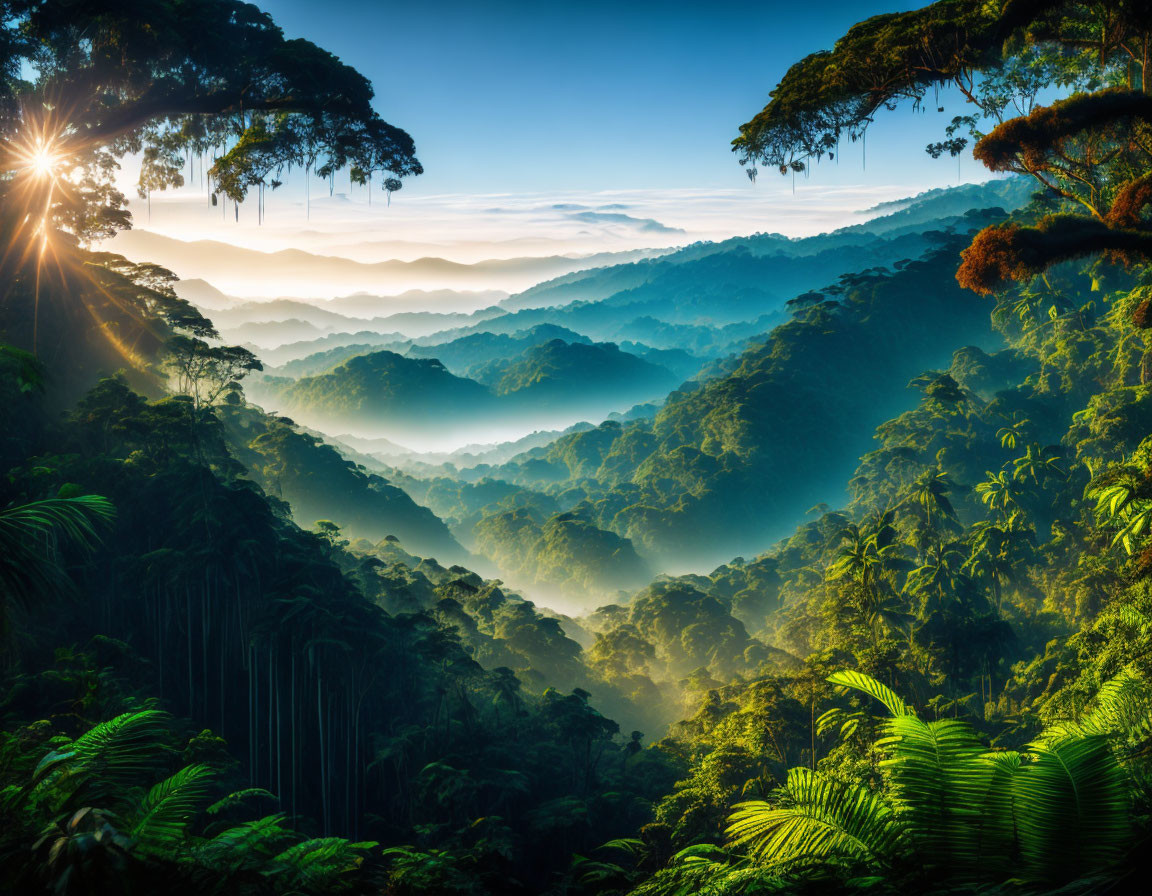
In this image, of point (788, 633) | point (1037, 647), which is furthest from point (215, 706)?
point (1037, 647)

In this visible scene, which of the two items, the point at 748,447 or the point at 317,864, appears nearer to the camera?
the point at 317,864

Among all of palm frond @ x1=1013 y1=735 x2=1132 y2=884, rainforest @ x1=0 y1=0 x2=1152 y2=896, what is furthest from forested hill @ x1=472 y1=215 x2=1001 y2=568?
palm frond @ x1=1013 y1=735 x2=1132 y2=884

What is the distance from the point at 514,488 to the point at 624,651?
7089cm

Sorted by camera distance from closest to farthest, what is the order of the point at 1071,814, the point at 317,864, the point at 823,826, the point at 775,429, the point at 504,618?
1. the point at 1071,814
2. the point at 823,826
3. the point at 317,864
4. the point at 504,618
5. the point at 775,429

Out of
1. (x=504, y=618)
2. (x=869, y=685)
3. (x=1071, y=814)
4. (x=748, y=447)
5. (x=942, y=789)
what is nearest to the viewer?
(x=1071, y=814)

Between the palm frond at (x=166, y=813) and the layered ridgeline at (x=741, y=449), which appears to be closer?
the palm frond at (x=166, y=813)

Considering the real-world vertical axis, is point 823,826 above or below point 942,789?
below

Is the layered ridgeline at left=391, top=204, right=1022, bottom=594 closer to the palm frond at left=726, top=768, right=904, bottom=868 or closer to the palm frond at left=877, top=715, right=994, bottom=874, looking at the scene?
the palm frond at left=726, top=768, right=904, bottom=868

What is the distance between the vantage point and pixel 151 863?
4.18 meters

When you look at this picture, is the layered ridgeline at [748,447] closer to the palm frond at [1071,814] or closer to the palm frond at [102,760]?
the palm frond at [102,760]

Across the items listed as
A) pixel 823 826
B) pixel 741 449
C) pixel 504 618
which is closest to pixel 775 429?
pixel 741 449

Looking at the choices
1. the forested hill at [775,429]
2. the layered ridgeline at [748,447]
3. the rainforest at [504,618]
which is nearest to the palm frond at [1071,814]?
the rainforest at [504,618]

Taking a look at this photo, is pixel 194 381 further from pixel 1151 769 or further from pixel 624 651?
pixel 1151 769

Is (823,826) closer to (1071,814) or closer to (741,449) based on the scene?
(1071,814)
